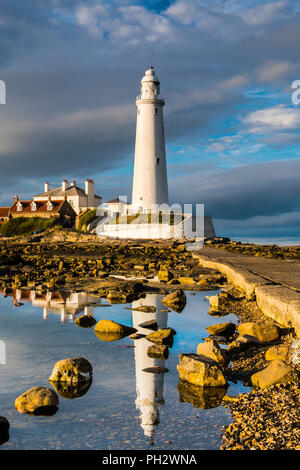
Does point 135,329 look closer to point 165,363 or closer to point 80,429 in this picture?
point 165,363

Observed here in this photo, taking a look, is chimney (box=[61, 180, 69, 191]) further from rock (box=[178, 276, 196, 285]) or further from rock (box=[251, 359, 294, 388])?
rock (box=[251, 359, 294, 388])

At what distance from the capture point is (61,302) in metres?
9.26

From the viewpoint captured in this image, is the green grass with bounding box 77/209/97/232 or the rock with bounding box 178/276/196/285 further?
the green grass with bounding box 77/209/97/232

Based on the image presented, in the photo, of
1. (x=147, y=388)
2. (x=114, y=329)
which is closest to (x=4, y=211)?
(x=114, y=329)

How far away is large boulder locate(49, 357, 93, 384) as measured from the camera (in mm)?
4316

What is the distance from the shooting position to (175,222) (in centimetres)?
3644

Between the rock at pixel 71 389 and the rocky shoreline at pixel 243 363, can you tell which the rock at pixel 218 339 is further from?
the rock at pixel 71 389

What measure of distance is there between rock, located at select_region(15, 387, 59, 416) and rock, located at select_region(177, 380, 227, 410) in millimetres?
1137

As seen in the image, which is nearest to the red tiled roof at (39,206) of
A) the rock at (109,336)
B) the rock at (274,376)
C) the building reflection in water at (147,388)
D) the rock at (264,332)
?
the rock at (109,336)

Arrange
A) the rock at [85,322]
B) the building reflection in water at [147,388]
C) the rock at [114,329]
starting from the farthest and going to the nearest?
the rock at [85,322]
the rock at [114,329]
the building reflection in water at [147,388]

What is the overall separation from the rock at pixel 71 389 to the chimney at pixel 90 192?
52.5 metres

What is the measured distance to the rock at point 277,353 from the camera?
463cm

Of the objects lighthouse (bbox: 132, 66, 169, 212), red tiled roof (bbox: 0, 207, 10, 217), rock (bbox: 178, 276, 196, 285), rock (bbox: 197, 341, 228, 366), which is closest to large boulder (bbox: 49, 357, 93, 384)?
rock (bbox: 197, 341, 228, 366)

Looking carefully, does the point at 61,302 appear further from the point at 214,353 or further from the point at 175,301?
the point at 214,353
